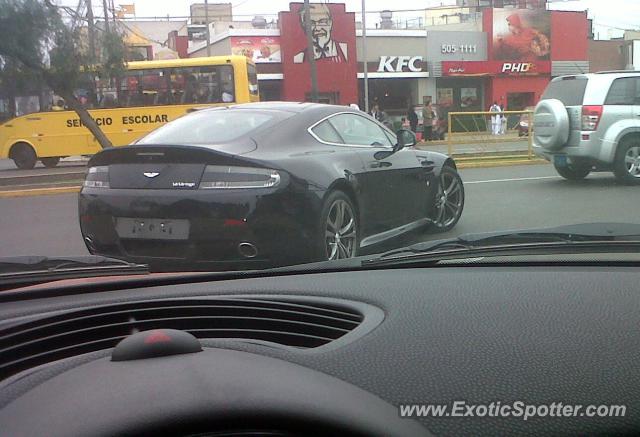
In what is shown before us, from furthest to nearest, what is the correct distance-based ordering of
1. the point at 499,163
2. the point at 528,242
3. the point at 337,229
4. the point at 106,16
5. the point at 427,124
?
the point at 427,124 → the point at 106,16 → the point at 499,163 → the point at 337,229 → the point at 528,242

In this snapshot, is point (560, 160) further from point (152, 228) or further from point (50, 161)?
point (50, 161)

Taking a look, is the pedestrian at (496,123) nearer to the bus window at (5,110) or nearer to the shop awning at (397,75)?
the bus window at (5,110)

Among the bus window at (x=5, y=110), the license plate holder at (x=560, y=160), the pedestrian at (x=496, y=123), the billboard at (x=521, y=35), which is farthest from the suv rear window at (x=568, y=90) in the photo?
the bus window at (x=5, y=110)

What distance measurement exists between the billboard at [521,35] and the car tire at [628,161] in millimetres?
13779

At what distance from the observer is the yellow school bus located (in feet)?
62.2

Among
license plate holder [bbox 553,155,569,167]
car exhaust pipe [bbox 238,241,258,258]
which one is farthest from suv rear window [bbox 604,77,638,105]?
car exhaust pipe [bbox 238,241,258,258]

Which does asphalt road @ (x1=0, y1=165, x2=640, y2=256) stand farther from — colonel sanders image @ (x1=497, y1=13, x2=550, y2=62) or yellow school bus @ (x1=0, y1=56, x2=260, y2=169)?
colonel sanders image @ (x1=497, y1=13, x2=550, y2=62)

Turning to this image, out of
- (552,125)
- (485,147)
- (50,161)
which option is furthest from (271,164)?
(50,161)

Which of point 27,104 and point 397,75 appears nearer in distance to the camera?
point 27,104

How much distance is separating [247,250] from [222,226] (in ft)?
0.74

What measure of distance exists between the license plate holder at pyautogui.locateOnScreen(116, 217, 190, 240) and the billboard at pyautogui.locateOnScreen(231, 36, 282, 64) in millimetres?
26560

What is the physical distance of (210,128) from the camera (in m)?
4.98

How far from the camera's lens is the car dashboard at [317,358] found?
1.38 meters

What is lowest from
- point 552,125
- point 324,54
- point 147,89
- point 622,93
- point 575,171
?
point 575,171
